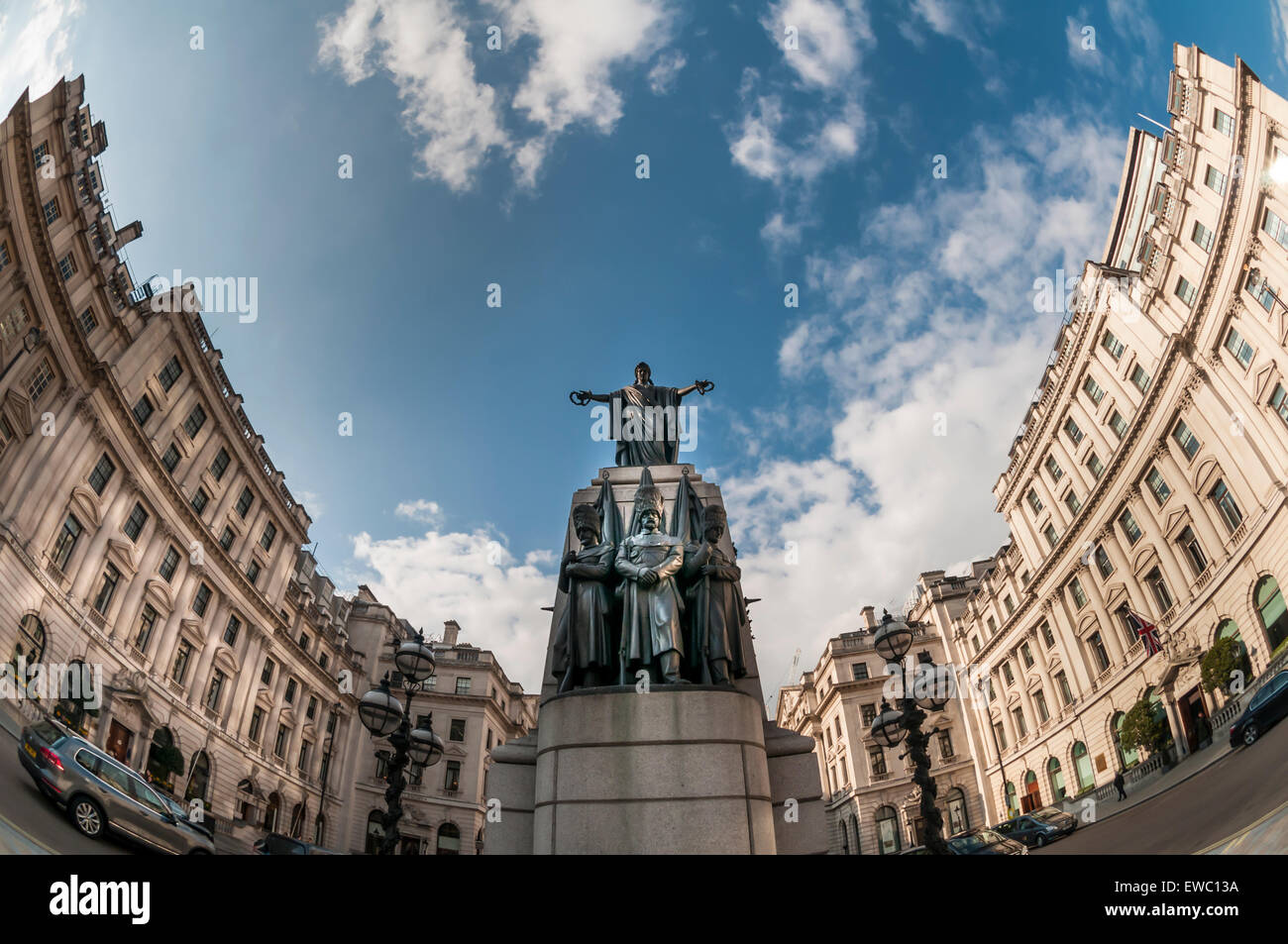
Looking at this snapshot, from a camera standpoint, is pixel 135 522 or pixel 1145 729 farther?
pixel 135 522

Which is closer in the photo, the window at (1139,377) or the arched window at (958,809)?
the window at (1139,377)

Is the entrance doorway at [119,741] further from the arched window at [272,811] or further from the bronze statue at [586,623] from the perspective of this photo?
the bronze statue at [586,623]

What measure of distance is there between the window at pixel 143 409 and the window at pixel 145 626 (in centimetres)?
910

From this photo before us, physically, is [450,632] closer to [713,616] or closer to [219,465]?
Result: [219,465]

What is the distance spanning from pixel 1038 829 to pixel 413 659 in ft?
71.9

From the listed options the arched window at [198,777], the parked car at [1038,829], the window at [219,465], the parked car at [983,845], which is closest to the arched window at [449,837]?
the arched window at [198,777]

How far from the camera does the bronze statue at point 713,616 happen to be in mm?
7164

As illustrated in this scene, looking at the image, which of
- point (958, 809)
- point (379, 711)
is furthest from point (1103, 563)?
point (379, 711)

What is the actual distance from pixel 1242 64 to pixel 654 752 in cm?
3958

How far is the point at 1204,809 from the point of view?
16.6 meters

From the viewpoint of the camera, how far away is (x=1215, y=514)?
1164 inches

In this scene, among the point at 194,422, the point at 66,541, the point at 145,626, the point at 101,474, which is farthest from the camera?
the point at 194,422
